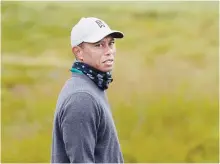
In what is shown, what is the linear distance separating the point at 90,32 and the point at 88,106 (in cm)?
29

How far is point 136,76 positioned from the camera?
19.1ft

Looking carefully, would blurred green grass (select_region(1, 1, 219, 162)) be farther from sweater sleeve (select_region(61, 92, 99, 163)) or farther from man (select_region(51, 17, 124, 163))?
sweater sleeve (select_region(61, 92, 99, 163))

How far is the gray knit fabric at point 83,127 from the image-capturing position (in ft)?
6.92

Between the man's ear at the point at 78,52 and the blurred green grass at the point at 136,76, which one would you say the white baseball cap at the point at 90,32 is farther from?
the blurred green grass at the point at 136,76

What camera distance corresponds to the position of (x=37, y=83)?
5.77m

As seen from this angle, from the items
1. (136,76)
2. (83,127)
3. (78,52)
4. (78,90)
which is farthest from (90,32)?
(136,76)

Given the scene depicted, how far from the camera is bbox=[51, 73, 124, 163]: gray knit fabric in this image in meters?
2.11

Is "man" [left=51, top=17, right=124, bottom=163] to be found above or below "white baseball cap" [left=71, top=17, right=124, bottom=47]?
below

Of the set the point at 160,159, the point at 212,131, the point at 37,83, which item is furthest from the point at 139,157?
the point at 37,83

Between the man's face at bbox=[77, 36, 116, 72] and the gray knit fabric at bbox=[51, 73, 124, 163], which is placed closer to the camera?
the gray knit fabric at bbox=[51, 73, 124, 163]

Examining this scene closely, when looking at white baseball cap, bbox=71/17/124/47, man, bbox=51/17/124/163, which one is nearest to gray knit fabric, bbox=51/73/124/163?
man, bbox=51/17/124/163

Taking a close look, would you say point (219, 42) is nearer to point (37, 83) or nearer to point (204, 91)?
point (204, 91)

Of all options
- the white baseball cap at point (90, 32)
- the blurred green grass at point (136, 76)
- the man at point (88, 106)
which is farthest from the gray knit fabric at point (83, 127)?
the blurred green grass at point (136, 76)

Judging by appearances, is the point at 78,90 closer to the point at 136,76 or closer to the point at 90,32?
the point at 90,32
